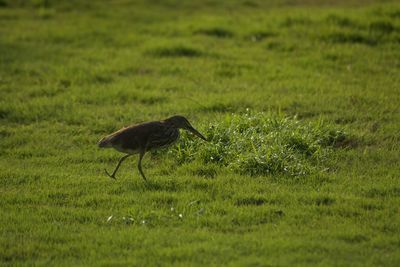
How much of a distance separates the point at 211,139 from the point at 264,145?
29.3 inches

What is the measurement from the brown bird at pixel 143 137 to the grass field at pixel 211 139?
354mm

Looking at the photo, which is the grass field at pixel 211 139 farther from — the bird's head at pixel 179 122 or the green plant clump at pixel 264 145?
the bird's head at pixel 179 122

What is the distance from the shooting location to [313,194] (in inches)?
307

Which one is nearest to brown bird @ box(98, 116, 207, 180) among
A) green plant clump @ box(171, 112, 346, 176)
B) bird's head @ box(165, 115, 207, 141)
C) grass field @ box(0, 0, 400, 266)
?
bird's head @ box(165, 115, 207, 141)

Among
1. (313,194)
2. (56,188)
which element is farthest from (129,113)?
(313,194)

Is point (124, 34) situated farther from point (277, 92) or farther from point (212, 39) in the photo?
point (277, 92)

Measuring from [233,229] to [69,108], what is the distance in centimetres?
495

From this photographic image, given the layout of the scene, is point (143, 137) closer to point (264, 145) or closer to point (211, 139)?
point (211, 139)

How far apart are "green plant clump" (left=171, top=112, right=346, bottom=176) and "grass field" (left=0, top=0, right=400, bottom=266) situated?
0.06 ft

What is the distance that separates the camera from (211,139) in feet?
30.4

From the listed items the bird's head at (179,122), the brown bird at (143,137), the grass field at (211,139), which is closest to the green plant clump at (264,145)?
the grass field at (211,139)

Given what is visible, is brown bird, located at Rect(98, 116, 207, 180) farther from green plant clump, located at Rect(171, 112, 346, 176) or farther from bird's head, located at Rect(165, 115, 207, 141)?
green plant clump, located at Rect(171, 112, 346, 176)

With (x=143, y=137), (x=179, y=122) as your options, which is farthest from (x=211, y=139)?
(x=143, y=137)

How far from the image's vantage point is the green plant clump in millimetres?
8562
